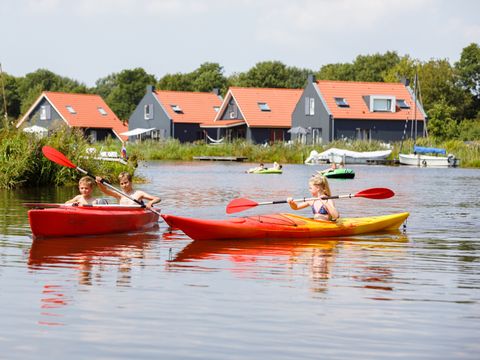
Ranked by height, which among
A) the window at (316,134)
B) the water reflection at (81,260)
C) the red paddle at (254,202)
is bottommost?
the water reflection at (81,260)

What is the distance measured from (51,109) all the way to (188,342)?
75.4m

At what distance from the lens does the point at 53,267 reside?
1245cm

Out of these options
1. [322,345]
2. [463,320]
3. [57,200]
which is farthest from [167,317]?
[57,200]

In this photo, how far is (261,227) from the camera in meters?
15.5

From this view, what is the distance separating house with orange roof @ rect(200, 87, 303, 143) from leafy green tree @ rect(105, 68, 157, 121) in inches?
1120

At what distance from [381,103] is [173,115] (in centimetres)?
1855

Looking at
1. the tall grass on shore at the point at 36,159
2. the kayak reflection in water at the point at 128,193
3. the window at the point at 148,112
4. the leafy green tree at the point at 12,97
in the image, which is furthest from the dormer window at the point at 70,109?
the kayak reflection in water at the point at 128,193

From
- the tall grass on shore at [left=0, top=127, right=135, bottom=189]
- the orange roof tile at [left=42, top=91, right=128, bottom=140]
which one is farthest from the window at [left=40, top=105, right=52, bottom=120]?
the tall grass on shore at [left=0, top=127, right=135, bottom=189]

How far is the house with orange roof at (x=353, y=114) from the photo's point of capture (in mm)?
71312

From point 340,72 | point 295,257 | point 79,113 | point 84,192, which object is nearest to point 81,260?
point 84,192

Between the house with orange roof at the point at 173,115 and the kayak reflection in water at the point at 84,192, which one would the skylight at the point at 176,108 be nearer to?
the house with orange roof at the point at 173,115

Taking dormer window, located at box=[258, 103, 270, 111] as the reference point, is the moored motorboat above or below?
below

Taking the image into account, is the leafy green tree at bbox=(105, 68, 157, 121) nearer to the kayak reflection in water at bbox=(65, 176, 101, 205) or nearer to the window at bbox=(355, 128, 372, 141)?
the window at bbox=(355, 128, 372, 141)

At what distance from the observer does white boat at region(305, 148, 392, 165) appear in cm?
5948
